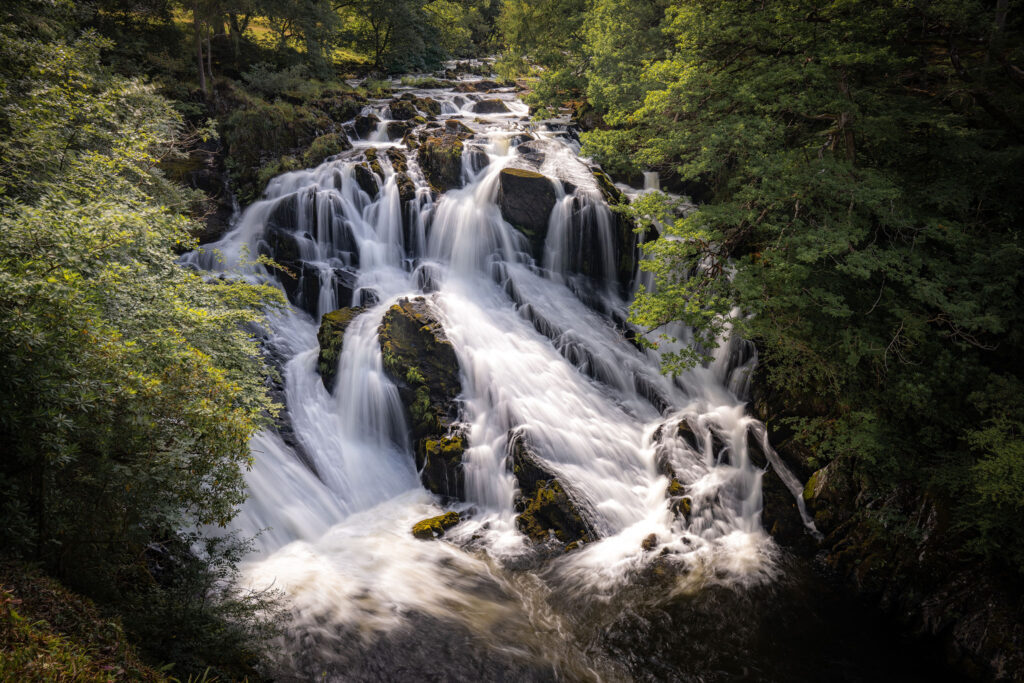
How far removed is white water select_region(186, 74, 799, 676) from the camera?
325 inches

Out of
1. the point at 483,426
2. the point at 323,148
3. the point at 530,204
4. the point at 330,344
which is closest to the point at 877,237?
the point at 483,426

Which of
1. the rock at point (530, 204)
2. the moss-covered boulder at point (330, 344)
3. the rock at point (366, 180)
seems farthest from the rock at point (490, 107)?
the moss-covered boulder at point (330, 344)

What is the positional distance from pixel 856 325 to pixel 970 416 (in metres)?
2.36

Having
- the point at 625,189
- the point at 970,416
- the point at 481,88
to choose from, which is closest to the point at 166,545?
the point at 970,416

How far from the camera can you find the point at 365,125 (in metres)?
21.6

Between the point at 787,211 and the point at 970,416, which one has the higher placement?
the point at 787,211

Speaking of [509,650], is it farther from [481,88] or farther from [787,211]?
[481,88]

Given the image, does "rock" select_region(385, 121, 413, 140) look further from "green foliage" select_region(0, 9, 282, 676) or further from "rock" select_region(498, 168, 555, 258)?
"green foliage" select_region(0, 9, 282, 676)

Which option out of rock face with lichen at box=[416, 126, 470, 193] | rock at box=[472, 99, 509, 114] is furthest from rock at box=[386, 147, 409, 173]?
rock at box=[472, 99, 509, 114]

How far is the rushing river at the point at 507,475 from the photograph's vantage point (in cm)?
709

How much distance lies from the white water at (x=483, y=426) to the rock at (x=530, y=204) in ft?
1.08

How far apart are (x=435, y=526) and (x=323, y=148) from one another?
631 inches

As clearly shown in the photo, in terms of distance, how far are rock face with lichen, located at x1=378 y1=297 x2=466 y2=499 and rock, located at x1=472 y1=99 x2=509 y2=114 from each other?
16.9 meters

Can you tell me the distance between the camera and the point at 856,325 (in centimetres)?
926
